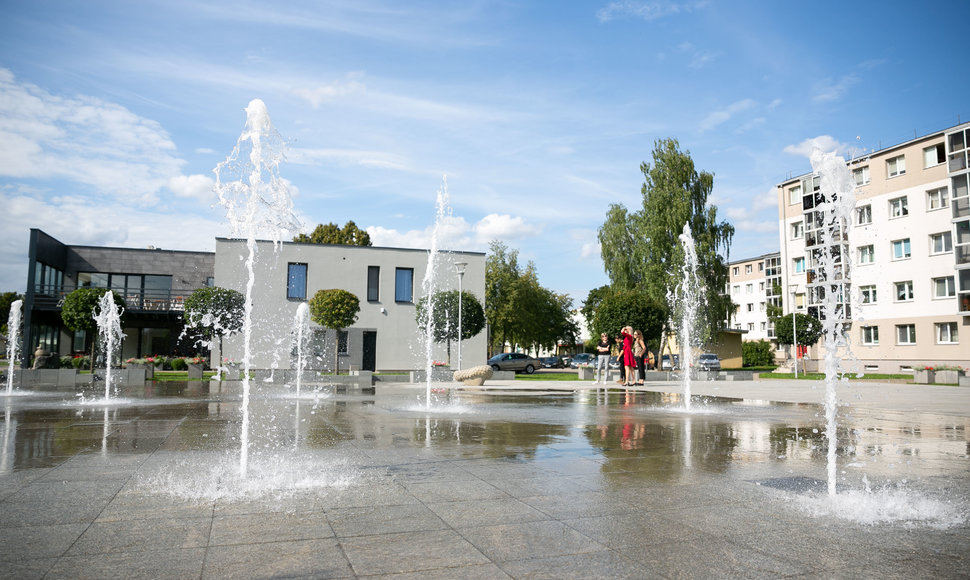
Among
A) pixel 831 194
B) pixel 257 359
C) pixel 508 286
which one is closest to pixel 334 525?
pixel 831 194

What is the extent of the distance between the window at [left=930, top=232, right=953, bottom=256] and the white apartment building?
21 mm

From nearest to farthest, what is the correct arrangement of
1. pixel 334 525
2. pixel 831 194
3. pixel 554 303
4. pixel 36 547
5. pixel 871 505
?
pixel 36 547 → pixel 334 525 → pixel 871 505 → pixel 831 194 → pixel 554 303

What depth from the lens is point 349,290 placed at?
4031 cm

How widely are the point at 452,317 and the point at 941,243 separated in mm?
32854

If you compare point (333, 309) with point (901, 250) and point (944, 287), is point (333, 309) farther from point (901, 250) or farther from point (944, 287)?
point (944, 287)

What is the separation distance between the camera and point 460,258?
139 feet

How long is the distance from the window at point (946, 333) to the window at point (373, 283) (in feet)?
117

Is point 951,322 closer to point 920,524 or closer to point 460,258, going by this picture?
point 460,258

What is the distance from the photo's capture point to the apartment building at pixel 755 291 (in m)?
82.2

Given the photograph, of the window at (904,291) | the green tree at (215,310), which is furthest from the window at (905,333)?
the green tree at (215,310)

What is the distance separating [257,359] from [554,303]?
111ft

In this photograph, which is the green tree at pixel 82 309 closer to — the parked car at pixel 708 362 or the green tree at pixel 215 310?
the green tree at pixel 215 310

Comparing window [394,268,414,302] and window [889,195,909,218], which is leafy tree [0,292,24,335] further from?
window [889,195,909,218]

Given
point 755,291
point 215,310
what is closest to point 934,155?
point 755,291
